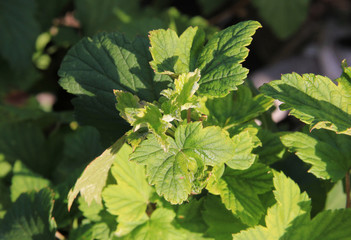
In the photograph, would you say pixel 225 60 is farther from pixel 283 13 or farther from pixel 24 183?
pixel 283 13

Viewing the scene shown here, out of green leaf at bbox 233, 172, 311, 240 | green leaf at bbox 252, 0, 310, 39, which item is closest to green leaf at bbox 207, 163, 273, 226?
green leaf at bbox 233, 172, 311, 240

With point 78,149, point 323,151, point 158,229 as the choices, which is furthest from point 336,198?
point 78,149

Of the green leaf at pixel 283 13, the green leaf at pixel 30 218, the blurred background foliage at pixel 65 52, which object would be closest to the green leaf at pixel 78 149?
the blurred background foliage at pixel 65 52

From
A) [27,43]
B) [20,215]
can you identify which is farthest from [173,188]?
[27,43]

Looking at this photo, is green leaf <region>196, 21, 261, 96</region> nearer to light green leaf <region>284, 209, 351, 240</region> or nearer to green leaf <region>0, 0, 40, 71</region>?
light green leaf <region>284, 209, 351, 240</region>

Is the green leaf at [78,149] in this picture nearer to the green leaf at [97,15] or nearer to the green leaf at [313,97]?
the green leaf at [313,97]

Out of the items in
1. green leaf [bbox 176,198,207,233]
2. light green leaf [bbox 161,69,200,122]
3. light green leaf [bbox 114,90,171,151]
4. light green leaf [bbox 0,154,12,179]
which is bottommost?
light green leaf [bbox 0,154,12,179]
